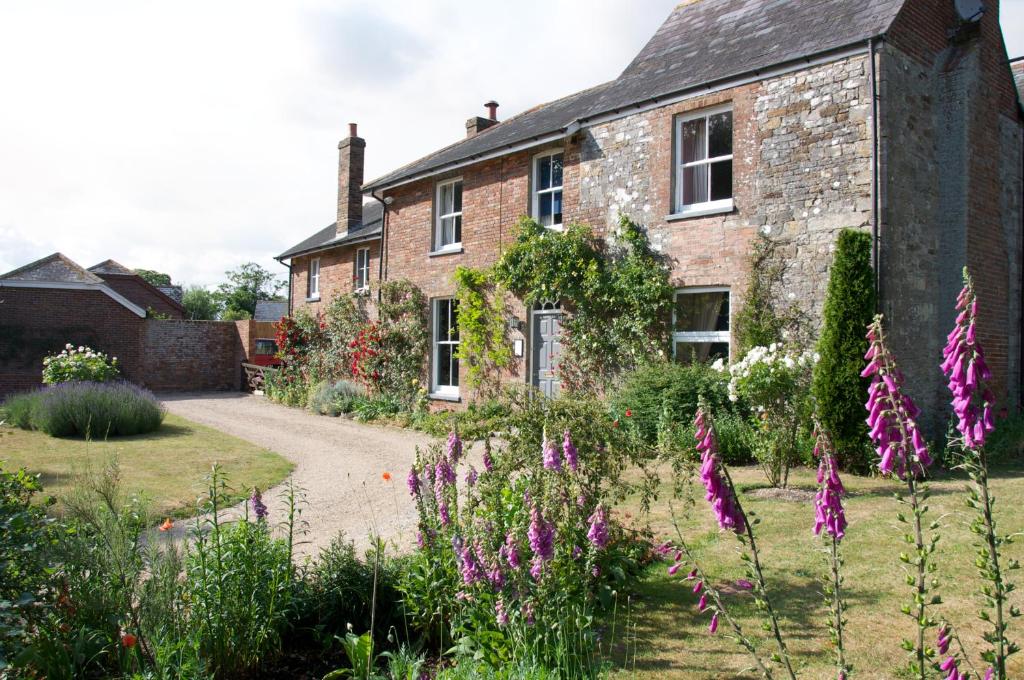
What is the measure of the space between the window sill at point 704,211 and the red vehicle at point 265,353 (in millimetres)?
16980

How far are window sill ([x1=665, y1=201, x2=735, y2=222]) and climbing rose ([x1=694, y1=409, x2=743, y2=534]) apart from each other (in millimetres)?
9614

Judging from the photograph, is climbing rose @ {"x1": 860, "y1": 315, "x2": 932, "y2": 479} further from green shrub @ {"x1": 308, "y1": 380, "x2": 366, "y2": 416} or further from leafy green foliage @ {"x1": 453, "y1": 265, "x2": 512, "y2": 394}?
green shrub @ {"x1": 308, "y1": 380, "x2": 366, "y2": 416}

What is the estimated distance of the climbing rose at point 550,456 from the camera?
156 inches

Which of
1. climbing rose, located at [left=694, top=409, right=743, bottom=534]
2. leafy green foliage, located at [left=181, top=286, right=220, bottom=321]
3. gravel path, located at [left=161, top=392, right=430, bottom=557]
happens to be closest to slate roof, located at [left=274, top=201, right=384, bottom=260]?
gravel path, located at [left=161, top=392, right=430, bottom=557]

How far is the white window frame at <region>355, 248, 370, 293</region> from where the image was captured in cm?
2145

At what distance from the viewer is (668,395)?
10.5m

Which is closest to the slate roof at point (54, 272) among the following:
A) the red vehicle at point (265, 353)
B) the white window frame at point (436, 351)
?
the red vehicle at point (265, 353)

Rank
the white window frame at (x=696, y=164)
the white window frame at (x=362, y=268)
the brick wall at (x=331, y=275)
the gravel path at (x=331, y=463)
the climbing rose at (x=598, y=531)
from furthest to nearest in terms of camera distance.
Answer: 1. the white window frame at (x=362, y=268)
2. the brick wall at (x=331, y=275)
3. the white window frame at (x=696, y=164)
4. the gravel path at (x=331, y=463)
5. the climbing rose at (x=598, y=531)

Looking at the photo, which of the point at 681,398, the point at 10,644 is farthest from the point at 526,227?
the point at 10,644

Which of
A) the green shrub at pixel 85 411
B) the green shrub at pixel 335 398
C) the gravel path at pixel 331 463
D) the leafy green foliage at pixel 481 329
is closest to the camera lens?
the gravel path at pixel 331 463

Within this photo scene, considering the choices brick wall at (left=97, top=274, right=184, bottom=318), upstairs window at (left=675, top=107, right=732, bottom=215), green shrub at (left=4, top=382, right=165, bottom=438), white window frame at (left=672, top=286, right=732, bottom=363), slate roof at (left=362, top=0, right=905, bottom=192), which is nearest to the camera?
slate roof at (left=362, top=0, right=905, bottom=192)

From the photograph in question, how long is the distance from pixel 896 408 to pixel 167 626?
339cm

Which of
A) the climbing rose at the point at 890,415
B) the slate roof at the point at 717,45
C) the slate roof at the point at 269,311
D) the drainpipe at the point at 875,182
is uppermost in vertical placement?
the slate roof at the point at 717,45

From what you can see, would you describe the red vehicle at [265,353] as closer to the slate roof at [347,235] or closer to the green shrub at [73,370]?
the slate roof at [347,235]
